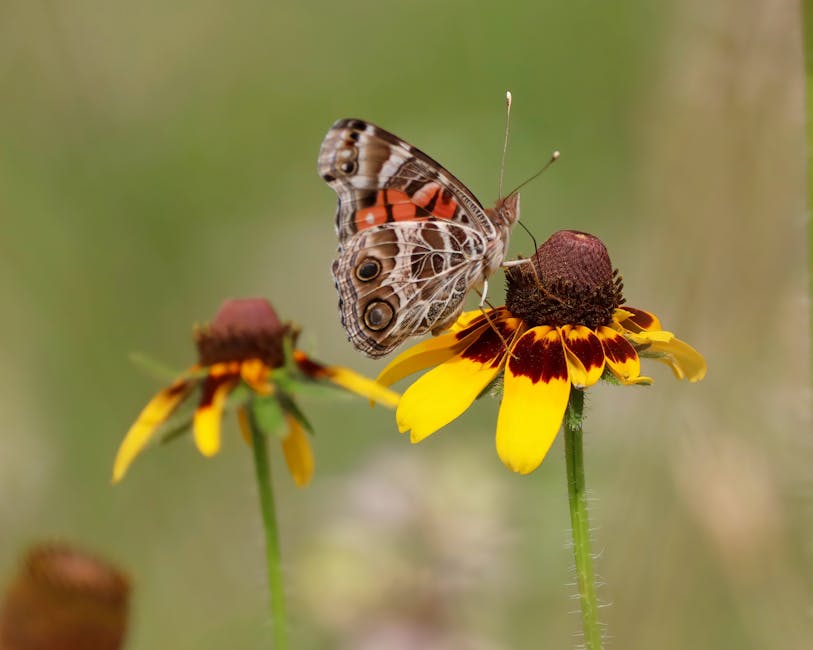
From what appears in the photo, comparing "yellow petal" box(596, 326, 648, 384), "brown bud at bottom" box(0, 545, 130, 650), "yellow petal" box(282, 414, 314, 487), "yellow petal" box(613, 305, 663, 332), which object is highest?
"yellow petal" box(613, 305, 663, 332)

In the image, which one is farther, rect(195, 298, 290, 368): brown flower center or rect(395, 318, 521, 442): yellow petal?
rect(195, 298, 290, 368): brown flower center

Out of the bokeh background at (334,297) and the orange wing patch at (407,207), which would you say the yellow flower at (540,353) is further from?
the bokeh background at (334,297)

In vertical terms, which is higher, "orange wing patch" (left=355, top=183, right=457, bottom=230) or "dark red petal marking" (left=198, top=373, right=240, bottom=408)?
"orange wing patch" (left=355, top=183, right=457, bottom=230)

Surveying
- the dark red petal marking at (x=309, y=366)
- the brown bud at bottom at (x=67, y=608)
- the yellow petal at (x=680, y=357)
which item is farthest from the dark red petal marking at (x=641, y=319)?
the brown bud at bottom at (x=67, y=608)

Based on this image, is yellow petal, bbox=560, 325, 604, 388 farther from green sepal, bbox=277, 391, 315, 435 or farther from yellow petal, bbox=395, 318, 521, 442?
green sepal, bbox=277, 391, 315, 435

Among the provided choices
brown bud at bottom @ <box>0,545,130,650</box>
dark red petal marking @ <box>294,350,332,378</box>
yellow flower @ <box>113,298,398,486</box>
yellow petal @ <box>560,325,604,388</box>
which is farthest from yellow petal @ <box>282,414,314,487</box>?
brown bud at bottom @ <box>0,545,130,650</box>

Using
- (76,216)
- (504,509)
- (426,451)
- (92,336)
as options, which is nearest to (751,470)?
(504,509)
